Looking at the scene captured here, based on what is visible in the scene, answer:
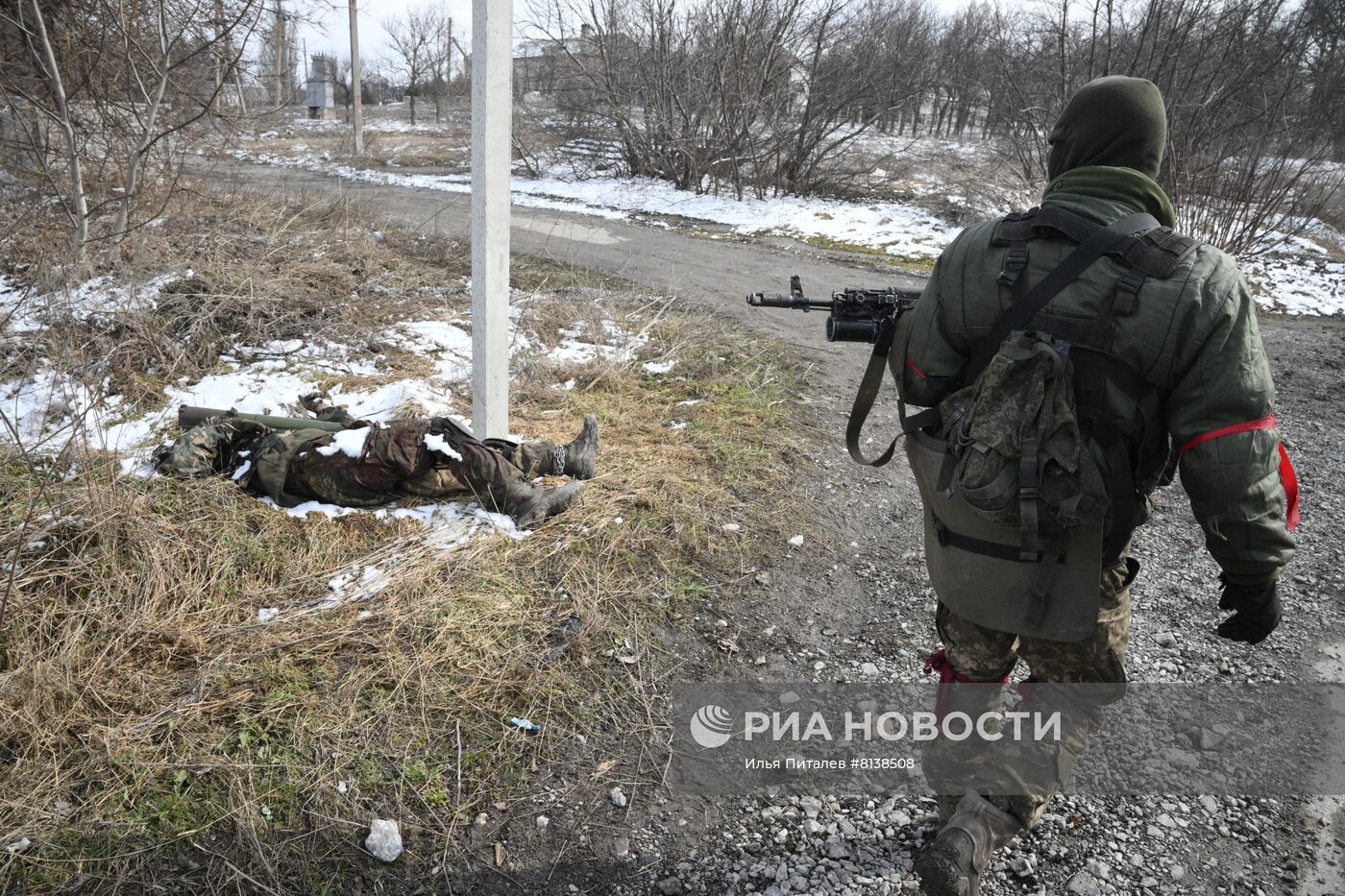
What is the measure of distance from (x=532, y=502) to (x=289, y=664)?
3.78 ft

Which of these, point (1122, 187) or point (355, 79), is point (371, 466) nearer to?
point (1122, 187)

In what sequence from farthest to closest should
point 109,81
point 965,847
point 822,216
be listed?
point 822,216
point 109,81
point 965,847

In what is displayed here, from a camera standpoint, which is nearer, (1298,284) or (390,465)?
(390,465)

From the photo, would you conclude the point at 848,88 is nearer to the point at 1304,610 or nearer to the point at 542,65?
the point at 542,65

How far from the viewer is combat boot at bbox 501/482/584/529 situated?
3.32 metres

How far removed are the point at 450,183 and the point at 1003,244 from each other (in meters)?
15.0

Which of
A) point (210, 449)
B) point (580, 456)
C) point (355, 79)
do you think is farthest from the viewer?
point (355, 79)

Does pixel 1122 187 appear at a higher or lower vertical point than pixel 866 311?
higher

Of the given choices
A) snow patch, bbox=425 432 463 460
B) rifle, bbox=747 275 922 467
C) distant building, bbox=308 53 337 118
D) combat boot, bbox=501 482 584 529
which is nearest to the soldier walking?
rifle, bbox=747 275 922 467

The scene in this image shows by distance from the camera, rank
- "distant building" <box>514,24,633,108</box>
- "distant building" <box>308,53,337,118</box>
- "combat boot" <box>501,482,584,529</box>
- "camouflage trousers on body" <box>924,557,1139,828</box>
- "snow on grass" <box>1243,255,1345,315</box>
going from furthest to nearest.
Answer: "distant building" <box>308,53,337,118</box> → "distant building" <box>514,24,633,108</box> → "snow on grass" <box>1243,255,1345,315</box> → "combat boot" <box>501,482,584,529</box> → "camouflage trousers on body" <box>924,557,1139,828</box>

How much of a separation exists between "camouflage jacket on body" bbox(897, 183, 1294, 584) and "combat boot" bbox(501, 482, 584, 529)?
6.97 ft

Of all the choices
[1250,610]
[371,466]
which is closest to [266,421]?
[371,466]

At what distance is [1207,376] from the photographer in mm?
1537

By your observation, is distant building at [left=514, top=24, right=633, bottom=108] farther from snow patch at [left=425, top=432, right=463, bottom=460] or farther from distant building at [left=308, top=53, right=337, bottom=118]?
distant building at [left=308, top=53, right=337, bottom=118]
